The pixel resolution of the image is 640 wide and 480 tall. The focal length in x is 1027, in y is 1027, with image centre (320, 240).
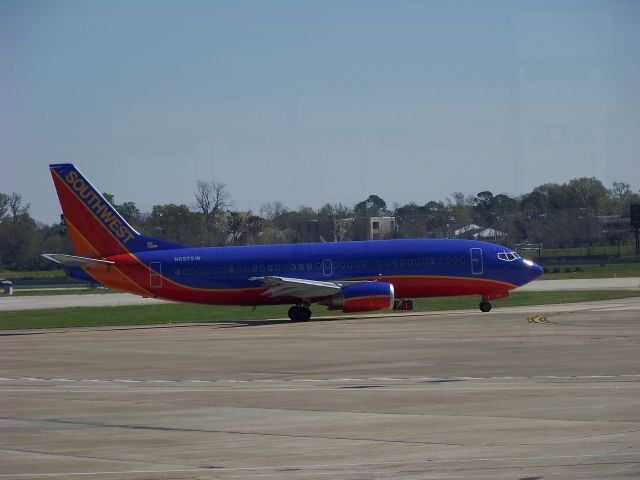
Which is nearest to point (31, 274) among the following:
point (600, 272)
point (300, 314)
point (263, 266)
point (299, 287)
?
point (600, 272)

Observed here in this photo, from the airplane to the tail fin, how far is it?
5 centimetres

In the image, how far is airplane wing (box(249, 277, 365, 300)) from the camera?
48.0m

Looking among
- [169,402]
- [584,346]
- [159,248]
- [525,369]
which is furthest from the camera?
[159,248]

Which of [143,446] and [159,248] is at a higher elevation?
[159,248]

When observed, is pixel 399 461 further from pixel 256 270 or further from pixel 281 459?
pixel 256 270

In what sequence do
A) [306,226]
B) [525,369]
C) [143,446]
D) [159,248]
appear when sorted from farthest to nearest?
1. [306,226]
2. [159,248]
3. [525,369]
4. [143,446]

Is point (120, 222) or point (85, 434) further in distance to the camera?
point (120, 222)

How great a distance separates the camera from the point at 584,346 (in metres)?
29.1

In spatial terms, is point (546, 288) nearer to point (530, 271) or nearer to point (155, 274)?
point (530, 271)

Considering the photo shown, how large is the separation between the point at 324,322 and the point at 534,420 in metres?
31.4

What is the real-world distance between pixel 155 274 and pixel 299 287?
727 centimetres

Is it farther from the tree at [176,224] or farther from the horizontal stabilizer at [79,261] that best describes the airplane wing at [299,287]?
the tree at [176,224]

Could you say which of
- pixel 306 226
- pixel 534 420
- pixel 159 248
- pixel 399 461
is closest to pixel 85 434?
pixel 399 461

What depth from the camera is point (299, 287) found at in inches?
1907
